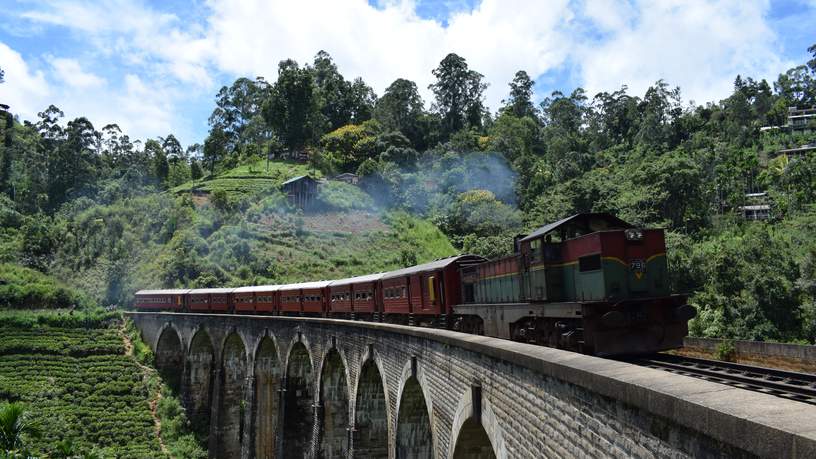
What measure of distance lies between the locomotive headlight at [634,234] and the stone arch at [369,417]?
9.64 m

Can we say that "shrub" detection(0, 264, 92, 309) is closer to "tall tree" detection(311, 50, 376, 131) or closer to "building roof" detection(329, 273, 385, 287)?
"building roof" detection(329, 273, 385, 287)

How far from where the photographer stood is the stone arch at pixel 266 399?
29.0 meters

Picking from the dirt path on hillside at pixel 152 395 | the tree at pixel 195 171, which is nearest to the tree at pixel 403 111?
the tree at pixel 195 171

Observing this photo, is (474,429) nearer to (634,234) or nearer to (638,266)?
(638,266)

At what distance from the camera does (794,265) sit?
29.0m

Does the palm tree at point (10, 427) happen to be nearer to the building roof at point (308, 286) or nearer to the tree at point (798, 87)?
the building roof at point (308, 286)

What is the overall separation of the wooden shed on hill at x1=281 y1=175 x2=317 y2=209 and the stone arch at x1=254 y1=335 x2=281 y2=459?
134 feet

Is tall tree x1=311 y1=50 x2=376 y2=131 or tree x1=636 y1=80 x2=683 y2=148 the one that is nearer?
tree x1=636 y1=80 x2=683 y2=148

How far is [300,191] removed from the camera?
7000 cm

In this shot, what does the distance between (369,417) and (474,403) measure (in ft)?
29.7

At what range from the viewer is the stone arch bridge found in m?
4.18

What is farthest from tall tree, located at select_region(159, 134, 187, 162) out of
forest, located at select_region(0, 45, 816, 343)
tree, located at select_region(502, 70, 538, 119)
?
tree, located at select_region(502, 70, 538, 119)

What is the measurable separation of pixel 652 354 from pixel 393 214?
60195mm

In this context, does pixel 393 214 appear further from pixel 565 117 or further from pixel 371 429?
pixel 371 429
